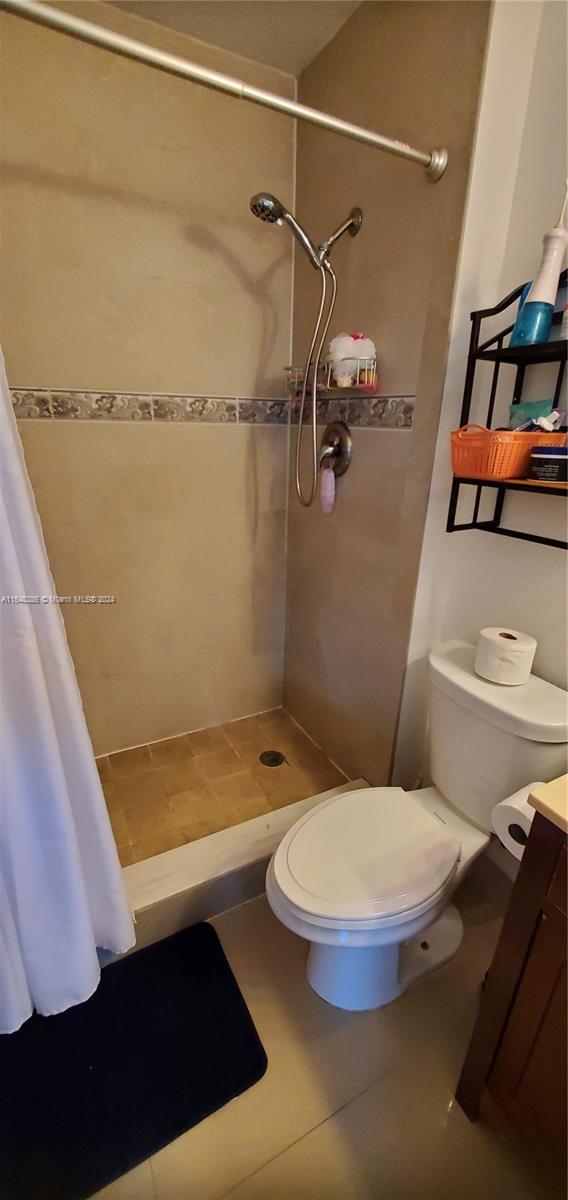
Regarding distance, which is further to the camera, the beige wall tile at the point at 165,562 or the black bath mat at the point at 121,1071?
the beige wall tile at the point at 165,562

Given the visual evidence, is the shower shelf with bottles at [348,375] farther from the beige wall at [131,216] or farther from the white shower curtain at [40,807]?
the white shower curtain at [40,807]

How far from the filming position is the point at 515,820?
92 centimetres

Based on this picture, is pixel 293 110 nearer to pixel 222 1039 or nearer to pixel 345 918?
pixel 345 918

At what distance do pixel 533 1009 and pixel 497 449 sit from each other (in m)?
0.99

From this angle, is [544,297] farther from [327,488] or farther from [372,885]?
[372,885]

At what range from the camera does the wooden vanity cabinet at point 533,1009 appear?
29.8 inches

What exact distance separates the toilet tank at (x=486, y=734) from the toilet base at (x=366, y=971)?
1.13 feet

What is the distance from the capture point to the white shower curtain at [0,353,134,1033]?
2.62ft

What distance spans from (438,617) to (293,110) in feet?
3.73

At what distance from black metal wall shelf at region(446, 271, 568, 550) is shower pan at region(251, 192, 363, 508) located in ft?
1.68

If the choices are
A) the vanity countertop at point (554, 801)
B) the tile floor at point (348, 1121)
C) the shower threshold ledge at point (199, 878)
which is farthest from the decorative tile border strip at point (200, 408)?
the tile floor at point (348, 1121)

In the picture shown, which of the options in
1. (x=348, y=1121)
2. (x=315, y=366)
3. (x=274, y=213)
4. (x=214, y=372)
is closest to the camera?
(x=348, y=1121)

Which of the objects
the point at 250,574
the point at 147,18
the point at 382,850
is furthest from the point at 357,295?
the point at 382,850

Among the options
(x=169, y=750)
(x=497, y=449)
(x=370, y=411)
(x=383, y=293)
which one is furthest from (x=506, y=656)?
(x=169, y=750)
